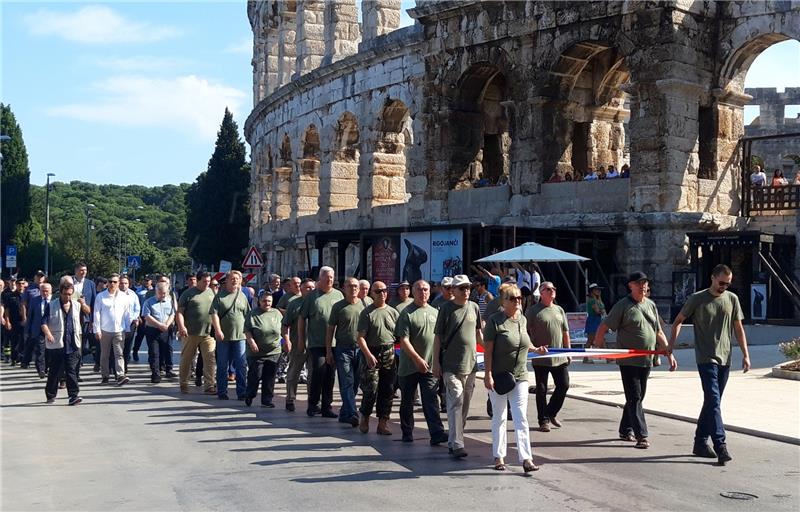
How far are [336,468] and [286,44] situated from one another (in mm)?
34580

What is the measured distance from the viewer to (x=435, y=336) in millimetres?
10320

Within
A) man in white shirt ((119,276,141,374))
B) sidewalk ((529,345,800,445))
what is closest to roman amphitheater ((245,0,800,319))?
sidewalk ((529,345,800,445))

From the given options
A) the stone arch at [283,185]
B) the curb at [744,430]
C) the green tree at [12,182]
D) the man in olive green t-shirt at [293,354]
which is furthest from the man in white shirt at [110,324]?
the green tree at [12,182]

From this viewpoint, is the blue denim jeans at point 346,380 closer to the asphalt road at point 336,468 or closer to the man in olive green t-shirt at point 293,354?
the asphalt road at point 336,468

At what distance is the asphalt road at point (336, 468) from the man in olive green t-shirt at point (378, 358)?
15.4 inches

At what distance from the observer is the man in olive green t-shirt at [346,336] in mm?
12266

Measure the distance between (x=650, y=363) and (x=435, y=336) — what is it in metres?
2.21

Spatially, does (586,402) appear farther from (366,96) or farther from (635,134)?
(366,96)

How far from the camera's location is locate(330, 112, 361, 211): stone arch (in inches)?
1362

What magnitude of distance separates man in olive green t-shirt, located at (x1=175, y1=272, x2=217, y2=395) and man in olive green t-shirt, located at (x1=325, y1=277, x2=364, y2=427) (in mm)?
3444

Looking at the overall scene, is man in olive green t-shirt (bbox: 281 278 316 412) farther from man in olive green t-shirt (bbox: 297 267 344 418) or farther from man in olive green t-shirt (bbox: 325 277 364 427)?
man in olive green t-shirt (bbox: 325 277 364 427)

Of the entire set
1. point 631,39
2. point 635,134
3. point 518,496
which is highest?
point 631,39

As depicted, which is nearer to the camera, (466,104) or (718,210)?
(718,210)

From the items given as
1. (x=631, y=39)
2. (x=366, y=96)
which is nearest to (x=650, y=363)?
(x=631, y=39)
